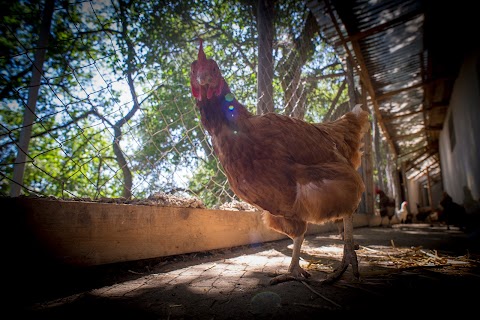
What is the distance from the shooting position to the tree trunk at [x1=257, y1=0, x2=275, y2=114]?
340 cm

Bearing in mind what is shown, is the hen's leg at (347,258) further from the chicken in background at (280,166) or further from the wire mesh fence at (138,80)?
the wire mesh fence at (138,80)

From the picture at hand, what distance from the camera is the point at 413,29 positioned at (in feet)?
18.4

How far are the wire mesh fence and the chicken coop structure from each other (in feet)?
0.10

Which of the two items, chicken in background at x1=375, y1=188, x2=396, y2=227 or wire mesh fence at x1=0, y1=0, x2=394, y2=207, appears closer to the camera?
wire mesh fence at x1=0, y1=0, x2=394, y2=207

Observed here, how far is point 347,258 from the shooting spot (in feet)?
5.63

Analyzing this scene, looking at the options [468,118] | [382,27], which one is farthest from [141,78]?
[468,118]

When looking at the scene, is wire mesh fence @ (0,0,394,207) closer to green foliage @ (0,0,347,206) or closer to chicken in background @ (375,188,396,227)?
green foliage @ (0,0,347,206)

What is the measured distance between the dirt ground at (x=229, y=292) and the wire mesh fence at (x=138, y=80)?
672 mm

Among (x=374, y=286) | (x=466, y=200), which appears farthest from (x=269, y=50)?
(x=466, y=200)

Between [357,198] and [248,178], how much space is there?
87 cm

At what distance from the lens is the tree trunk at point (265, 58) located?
3402mm

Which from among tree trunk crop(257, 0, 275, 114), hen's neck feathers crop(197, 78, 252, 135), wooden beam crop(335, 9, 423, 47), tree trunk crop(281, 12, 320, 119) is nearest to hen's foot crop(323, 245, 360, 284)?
hen's neck feathers crop(197, 78, 252, 135)

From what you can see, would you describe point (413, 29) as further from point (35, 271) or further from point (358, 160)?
point (35, 271)

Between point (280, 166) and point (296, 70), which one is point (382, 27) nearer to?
point (296, 70)
